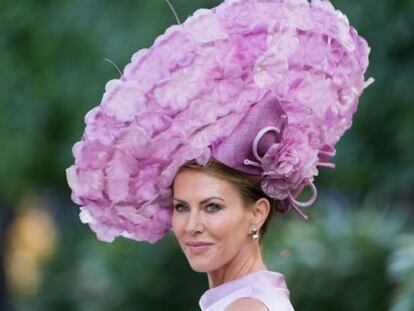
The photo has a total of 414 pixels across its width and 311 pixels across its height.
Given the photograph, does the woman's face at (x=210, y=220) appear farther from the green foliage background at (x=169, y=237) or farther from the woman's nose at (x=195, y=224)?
the green foliage background at (x=169, y=237)

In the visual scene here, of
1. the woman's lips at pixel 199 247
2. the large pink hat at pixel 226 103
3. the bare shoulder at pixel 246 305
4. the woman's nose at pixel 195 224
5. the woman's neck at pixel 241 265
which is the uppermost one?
the large pink hat at pixel 226 103

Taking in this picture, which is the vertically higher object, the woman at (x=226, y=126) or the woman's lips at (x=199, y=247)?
the woman at (x=226, y=126)

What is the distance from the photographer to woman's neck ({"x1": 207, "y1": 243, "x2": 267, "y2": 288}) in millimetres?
4645

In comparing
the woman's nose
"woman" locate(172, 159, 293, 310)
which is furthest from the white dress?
the woman's nose

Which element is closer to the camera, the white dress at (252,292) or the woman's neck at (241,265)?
the white dress at (252,292)

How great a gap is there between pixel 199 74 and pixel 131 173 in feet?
1.34

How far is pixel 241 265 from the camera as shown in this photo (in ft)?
15.3

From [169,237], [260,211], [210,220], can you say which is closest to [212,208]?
[210,220]

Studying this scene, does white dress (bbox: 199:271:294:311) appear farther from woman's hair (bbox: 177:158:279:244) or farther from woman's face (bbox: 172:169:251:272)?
woman's hair (bbox: 177:158:279:244)

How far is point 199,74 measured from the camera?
14.8 ft

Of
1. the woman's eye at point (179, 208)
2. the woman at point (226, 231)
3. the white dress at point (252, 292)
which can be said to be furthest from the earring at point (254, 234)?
the woman's eye at point (179, 208)

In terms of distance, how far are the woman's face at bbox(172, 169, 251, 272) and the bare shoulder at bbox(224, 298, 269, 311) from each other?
149 mm

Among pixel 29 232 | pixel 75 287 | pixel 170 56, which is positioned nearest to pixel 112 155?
pixel 170 56

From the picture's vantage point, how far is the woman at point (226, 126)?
453 cm
